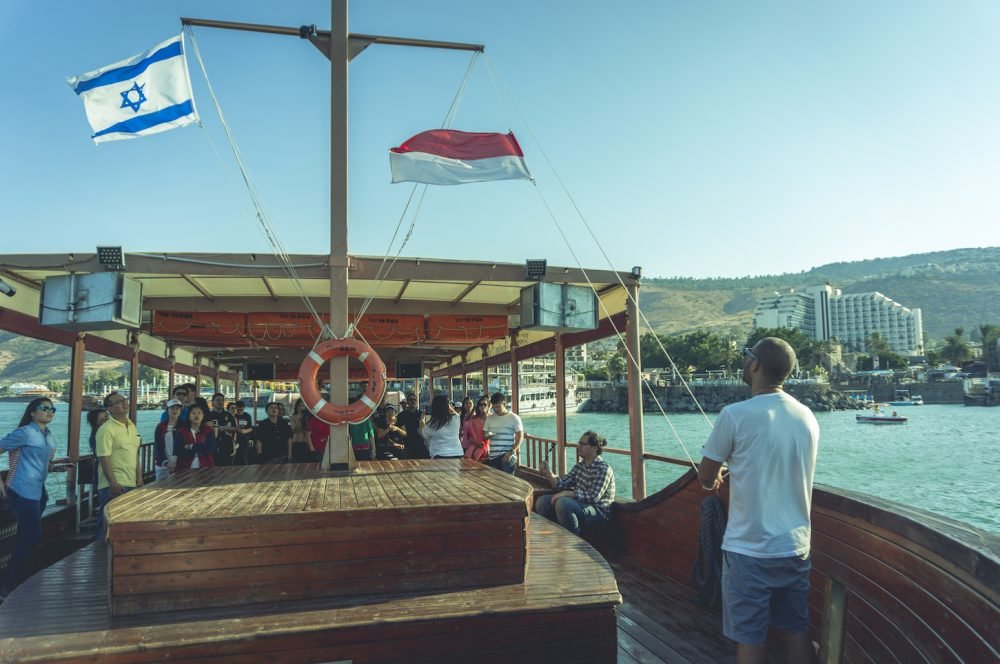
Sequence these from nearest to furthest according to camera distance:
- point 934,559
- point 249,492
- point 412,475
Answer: point 934,559 < point 249,492 < point 412,475

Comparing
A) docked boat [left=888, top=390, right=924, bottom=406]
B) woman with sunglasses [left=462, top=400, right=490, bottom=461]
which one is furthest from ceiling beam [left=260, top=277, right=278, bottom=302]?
docked boat [left=888, top=390, right=924, bottom=406]

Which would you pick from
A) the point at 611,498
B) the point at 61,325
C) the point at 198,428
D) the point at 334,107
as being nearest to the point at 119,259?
the point at 61,325

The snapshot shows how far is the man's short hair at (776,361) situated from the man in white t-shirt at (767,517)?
0.03 metres

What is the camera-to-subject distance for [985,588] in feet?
5.77

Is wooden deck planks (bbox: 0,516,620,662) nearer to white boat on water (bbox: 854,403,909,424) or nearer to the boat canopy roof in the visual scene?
the boat canopy roof

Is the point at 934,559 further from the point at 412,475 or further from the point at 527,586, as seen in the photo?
the point at 412,475

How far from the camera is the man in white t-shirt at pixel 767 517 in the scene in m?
2.24

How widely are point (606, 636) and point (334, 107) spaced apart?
376 centimetres

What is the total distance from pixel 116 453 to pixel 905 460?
3593 centimetres

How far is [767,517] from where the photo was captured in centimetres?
224

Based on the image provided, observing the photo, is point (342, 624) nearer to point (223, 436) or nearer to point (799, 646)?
point (799, 646)

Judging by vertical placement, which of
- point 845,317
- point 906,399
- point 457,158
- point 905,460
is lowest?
point 905,460

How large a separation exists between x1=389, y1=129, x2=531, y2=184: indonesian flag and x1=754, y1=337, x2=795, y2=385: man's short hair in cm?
305

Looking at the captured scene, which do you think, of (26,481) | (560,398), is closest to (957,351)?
(560,398)
